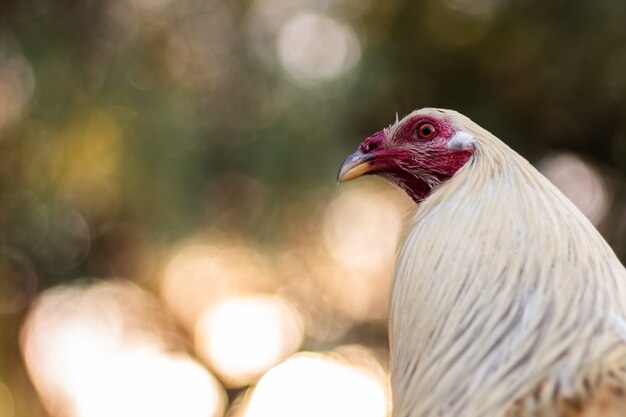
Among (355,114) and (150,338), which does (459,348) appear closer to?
(355,114)

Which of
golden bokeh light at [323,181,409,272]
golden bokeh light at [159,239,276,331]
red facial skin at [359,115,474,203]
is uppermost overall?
red facial skin at [359,115,474,203]

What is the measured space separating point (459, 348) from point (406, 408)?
0.58ft

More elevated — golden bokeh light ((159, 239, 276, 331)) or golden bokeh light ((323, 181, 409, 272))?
golden bokeh light ((323, 181, 409, 272))

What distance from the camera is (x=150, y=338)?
10617 millimetres

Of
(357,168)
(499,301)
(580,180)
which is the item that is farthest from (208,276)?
(499,301)

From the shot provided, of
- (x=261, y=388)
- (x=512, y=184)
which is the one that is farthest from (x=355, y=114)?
(x=512, y=184)

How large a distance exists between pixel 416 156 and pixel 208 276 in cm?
715

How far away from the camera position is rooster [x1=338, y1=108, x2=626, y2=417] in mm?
1965

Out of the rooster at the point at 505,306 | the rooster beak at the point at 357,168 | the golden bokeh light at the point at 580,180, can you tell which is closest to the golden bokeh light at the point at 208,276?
the golden bokeh light at the point at 580,180

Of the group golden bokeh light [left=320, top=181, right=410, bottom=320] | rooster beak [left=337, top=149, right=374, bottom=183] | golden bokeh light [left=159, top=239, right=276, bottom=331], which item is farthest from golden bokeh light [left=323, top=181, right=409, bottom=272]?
rooster beak [left=337, top=149, right=374, bottom=183]

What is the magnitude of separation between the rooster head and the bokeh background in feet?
16.8

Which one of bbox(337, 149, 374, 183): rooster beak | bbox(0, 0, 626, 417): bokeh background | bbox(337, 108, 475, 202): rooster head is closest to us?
bbox(337, 108, 475, 202): rooster head

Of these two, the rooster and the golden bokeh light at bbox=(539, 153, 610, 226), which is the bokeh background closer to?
the golden bokeh light at bbox=(539, 153, 610, 226)

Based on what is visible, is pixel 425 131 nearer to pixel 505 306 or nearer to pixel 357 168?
pixel 357 168
